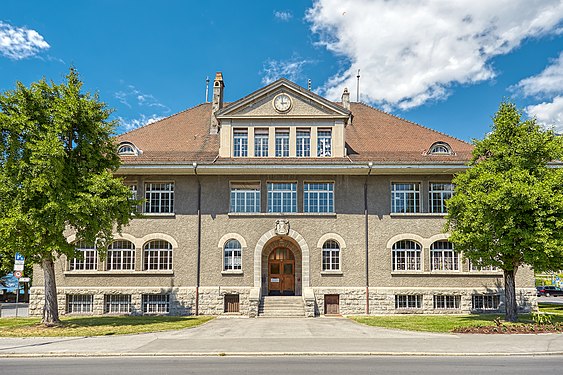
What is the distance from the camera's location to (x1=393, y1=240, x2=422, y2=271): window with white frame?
26750 millimetres

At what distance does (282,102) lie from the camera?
27.5 meters

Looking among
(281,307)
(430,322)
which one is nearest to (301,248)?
(281,307)

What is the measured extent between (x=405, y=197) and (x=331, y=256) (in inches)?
206

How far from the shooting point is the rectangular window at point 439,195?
1066 inches

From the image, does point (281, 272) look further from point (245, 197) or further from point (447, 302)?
point (447, 302)

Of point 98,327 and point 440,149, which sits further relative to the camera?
point 440,149

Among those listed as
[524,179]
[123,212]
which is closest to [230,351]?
[123,212]

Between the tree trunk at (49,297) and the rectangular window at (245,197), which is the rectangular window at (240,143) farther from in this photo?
the tree trunk at (49,297)

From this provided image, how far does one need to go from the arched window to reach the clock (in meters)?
7.78

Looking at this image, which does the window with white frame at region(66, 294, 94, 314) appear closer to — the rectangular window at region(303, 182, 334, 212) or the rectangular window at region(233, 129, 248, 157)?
the rectangular window at region(233, 129, 248, 157)

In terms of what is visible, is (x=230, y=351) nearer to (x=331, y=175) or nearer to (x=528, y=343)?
(x=528, y=343)

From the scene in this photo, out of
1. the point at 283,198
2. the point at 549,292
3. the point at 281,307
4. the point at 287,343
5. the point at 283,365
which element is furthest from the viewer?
the point at 549,292

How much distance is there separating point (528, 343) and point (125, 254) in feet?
65.3

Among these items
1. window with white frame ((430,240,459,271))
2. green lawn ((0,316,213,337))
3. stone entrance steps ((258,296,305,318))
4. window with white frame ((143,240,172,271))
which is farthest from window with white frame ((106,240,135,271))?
window with white frame ((430,240,459,271))
